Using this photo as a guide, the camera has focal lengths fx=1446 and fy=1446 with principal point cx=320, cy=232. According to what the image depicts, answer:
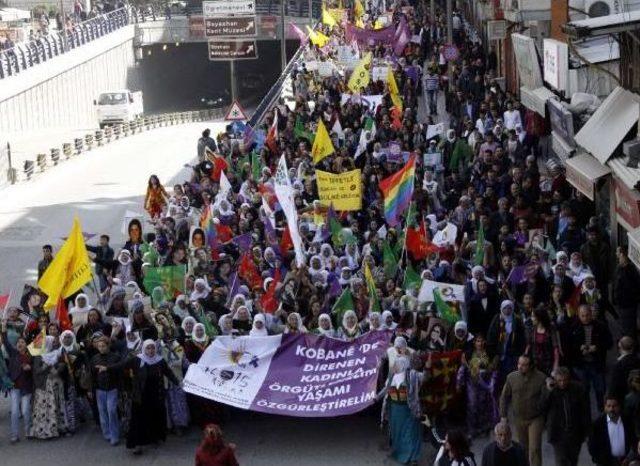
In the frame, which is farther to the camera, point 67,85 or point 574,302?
point 67,85

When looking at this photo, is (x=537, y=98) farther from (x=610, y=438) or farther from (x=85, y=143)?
(x=85, y=143)

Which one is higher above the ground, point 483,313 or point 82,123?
point 483,313

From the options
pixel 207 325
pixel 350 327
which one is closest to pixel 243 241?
pixel 207 325

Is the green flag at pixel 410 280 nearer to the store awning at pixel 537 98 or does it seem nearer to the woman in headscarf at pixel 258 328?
the woman in headscarf at pixel 258 328

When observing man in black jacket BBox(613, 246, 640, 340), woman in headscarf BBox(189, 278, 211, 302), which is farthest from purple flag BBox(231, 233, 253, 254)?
man in black jacket BBox(613, 246, 640, 340)

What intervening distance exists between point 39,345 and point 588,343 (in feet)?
18.8

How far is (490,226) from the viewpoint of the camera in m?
18.7

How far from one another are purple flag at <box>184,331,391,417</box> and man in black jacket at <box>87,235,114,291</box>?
504 centimetres

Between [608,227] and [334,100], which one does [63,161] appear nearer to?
[334,100]

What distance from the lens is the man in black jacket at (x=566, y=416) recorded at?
40.3 ft

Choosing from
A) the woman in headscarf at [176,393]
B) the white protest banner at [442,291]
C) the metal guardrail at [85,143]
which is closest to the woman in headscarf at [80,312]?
the woman in headscarf at [176,393]

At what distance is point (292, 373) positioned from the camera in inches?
586

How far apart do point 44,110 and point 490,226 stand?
115 ft

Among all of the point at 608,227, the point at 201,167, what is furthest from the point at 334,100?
the point at 608,227
